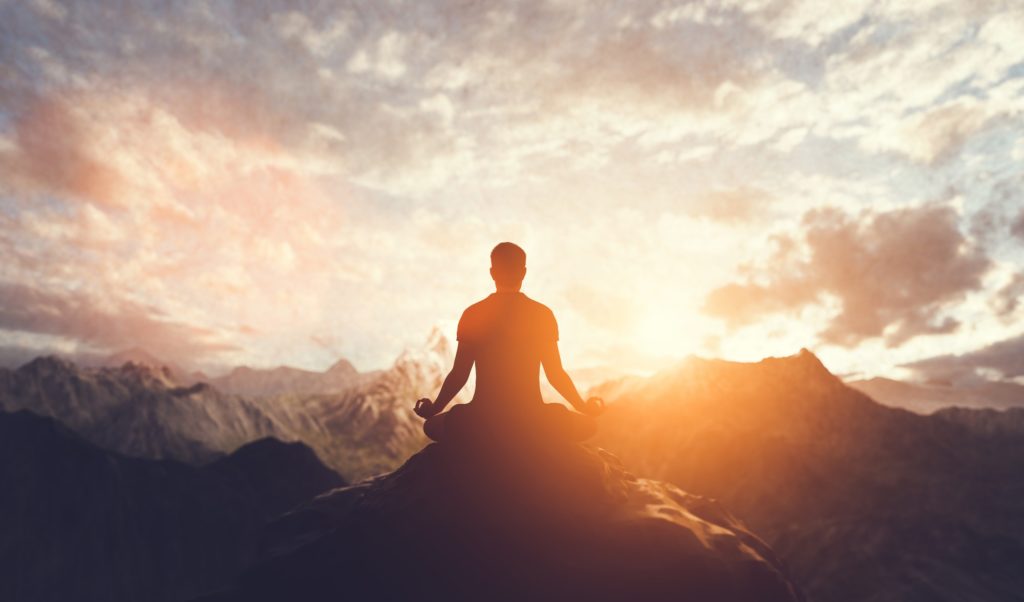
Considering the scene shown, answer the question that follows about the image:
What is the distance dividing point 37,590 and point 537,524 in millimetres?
254203

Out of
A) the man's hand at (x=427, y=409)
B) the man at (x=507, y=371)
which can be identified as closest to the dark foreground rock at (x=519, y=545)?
the man at (x=507, y=371)

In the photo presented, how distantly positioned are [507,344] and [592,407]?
2069mm

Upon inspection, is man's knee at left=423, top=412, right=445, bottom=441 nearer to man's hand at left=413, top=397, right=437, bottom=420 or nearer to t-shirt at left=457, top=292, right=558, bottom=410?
man's hand at left=413, top=397, right=437, bottom=420

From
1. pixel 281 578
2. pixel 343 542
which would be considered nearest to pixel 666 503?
pixel 343 542

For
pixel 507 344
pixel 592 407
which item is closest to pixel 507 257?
pixel 507 344

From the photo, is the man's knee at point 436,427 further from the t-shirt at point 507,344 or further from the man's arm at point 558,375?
the man's arm at point 558,375

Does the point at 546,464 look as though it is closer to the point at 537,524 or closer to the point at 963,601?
the point at 537,524

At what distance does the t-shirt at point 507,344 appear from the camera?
1162 centimetres

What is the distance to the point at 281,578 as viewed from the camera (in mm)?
11133

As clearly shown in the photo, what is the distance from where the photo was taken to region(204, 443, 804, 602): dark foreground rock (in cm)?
983

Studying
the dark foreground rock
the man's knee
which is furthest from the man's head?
the dark foreground rock

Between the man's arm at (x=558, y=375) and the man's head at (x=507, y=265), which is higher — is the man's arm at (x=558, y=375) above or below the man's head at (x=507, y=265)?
below

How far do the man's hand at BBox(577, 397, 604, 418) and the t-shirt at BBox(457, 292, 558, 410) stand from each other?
2.88 feet

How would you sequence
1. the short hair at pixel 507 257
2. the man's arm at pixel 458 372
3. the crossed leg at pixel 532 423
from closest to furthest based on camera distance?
the crossed leg at pixel 532 423 → the man's arm at pixel 458 372 → the short hair at pixel 507 257
